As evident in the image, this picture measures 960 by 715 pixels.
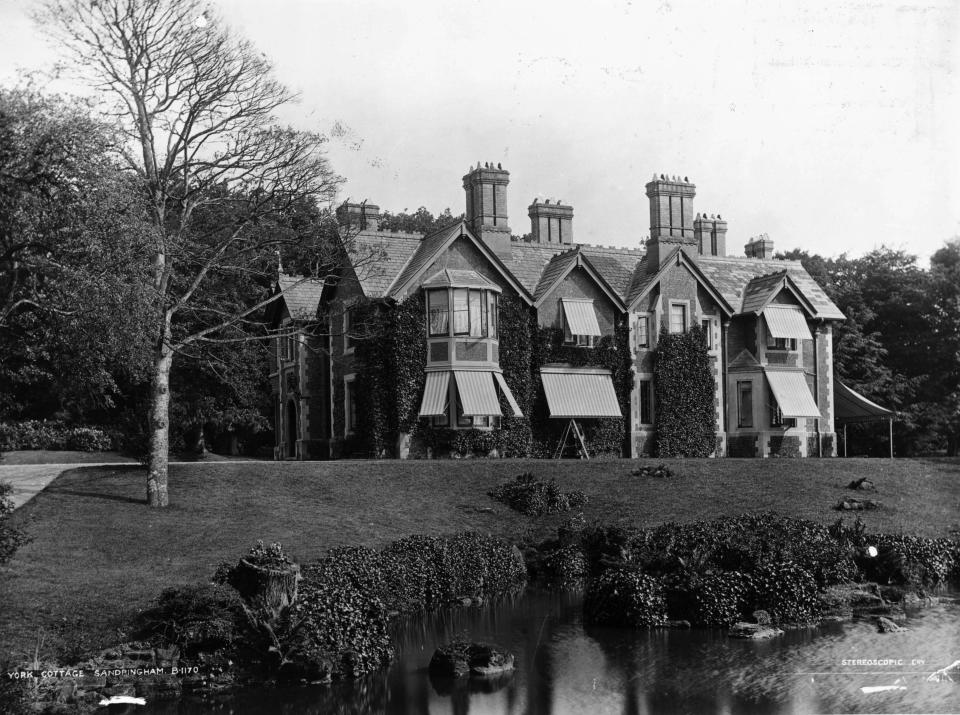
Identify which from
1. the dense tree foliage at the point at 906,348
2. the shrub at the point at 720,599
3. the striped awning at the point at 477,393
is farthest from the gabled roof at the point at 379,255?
the dense tree foliage at the point at 906,348

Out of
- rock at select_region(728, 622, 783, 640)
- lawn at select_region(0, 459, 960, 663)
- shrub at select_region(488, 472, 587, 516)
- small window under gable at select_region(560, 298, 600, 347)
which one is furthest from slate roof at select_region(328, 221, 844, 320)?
rock at select_region(728, 622, 783, 640)

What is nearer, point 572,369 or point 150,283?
point 150,283

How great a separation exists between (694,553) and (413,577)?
614cm

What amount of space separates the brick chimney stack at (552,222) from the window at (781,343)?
30.1 feet

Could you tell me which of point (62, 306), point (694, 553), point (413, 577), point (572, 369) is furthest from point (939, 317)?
point (62, 306)

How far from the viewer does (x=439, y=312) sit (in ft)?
124

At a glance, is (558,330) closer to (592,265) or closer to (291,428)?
(592,265)

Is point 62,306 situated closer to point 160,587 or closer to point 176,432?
point 160,587

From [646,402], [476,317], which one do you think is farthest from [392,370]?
[646,402]

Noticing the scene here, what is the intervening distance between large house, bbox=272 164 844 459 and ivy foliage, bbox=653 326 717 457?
0.41 metres

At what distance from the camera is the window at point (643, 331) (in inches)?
1650

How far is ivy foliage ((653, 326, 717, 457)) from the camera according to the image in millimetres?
41406

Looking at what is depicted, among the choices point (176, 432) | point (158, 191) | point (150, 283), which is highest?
point (158, 191)

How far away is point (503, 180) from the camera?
134 ft
